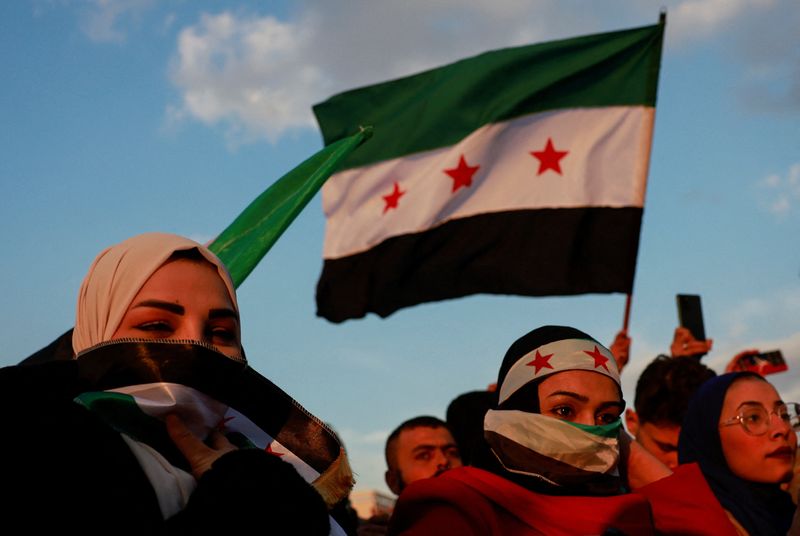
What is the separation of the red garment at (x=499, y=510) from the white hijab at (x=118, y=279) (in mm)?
1100

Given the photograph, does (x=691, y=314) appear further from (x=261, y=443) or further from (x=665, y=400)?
(x=261, y=443)

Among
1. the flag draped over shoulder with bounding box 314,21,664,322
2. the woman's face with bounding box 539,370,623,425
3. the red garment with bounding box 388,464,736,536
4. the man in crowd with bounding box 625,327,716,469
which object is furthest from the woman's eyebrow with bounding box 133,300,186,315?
the flag draped over shoulder with bounding box 314,21,664,322

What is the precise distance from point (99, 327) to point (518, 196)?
18.0 ft

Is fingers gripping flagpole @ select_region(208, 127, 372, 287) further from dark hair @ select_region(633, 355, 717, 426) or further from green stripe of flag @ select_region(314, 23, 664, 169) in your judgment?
green stripe of flag @ select_region(314, 23, 664, 169)

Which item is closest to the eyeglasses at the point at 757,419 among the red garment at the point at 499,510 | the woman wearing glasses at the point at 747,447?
the woman wearing glasses at the point at 747,447

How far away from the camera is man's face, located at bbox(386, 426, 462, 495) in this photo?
6520 millimetres

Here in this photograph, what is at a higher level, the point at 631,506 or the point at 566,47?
the point at 566,47

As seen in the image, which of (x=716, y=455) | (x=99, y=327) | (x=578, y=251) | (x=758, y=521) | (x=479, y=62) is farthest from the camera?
(x=479, y=62)

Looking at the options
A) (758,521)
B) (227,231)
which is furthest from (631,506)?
(227,231)

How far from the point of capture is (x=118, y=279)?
2.62 metres

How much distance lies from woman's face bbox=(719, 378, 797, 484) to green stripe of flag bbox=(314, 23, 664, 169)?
11.6ft

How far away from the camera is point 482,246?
305 inches

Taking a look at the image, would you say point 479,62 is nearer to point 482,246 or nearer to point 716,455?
point 482,246

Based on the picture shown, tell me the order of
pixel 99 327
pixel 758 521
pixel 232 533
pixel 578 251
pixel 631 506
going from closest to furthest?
pixel 232 533 < pixel 99 327 < pixel 631 506 < pixel 758 521 < pixel 578 251
